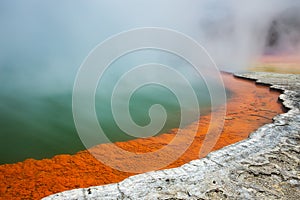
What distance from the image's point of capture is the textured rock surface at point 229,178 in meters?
2.21

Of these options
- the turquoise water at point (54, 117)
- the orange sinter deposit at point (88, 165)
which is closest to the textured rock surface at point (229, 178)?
the orange sinter deposit at point (88, 165)

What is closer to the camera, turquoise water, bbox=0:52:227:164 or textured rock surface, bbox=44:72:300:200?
textured rock surface, bbox=44:72:300:200

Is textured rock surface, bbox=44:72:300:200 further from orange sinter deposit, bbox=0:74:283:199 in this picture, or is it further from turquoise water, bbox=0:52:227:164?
turquoise water, bbox=0:52:227:164

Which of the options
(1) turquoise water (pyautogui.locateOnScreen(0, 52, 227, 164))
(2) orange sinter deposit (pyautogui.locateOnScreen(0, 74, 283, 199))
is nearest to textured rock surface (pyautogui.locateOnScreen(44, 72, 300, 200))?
(2) orange sinter deposit (pyautogui.locateOnScreen(0, 74, 283, 199))

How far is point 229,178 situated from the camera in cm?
244

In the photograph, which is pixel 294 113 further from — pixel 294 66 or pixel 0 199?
pixel 294 66

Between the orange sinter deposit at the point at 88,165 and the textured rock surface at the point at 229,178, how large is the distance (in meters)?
0.36

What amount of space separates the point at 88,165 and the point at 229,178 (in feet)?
5.48

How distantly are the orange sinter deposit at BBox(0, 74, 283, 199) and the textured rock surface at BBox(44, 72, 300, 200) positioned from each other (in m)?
0.36

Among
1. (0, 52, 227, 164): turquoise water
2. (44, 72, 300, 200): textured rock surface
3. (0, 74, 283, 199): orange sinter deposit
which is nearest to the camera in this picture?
(44, 72, 300, 200): textured rock surface

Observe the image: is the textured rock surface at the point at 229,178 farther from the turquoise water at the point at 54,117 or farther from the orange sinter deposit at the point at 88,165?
the turquoise water at the point at 54,117

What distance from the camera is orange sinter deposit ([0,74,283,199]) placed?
2619 mm


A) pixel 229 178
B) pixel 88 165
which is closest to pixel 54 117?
pixel 88 165

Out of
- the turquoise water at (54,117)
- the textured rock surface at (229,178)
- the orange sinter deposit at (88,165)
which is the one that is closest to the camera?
the textured rock surface at (229,178)
